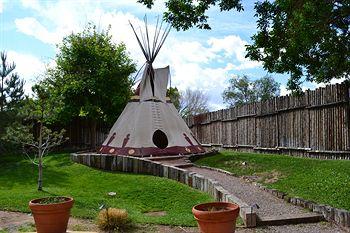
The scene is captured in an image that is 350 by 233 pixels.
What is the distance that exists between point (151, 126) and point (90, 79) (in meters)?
6.63

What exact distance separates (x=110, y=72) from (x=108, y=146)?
242 inches

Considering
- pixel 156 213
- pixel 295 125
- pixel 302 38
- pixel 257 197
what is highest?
pixel 302 38

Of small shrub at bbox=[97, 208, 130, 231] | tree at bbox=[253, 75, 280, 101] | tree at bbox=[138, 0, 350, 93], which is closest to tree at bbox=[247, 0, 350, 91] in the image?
tree at bbox=[138, 0, 350, 93]

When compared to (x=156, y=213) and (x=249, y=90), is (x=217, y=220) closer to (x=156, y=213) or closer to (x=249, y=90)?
(x=156, y=213)

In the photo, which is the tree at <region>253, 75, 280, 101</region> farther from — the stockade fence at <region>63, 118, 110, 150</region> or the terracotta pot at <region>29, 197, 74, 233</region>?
the terracotta pot at <region>29, 197, 74, 233</region>

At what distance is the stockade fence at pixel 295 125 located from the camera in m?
12.5

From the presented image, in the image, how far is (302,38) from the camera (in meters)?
8.39

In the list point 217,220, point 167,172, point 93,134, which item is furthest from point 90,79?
point 217,220

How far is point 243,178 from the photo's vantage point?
12828 mm

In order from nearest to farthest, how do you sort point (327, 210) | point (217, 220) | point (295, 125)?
point (217, 220) < point (327, 210) < point (295, 125)

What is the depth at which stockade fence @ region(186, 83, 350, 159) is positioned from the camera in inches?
494

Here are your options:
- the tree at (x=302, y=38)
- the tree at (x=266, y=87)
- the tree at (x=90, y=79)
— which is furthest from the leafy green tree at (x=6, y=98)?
Result: the tree at (x=266, y=87)

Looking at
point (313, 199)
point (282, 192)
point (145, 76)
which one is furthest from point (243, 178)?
point (145, 76)

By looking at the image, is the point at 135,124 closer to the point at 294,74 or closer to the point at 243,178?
the point at 243,178
